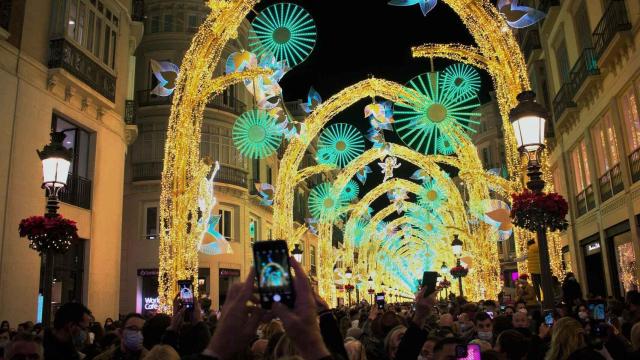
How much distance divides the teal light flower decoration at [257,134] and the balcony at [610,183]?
12.0 metres

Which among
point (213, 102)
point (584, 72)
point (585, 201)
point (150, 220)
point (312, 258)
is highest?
point (213, 102)

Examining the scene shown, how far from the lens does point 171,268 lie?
1346 centimetres

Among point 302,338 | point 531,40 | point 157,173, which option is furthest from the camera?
point 157,173

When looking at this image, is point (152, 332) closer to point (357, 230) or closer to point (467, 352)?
point (467, 352)

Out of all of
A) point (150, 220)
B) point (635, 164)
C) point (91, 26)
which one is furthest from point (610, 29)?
point (150, 220)

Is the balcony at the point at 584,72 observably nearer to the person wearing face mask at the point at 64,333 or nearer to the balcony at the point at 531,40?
the balcony at the point at 531,40

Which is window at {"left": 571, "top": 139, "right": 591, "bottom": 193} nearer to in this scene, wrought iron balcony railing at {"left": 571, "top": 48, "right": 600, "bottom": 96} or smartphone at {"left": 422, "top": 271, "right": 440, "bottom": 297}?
wrought iron balcony railing at {"left": 571, "top": 48, "right": 600, "bottom": 96}

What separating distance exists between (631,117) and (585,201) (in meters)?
6.26

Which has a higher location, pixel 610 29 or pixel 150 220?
pixel 610 29

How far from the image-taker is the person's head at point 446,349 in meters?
4.98

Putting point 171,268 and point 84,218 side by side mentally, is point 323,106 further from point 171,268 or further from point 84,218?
point 171,268

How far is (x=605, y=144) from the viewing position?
19.2 m

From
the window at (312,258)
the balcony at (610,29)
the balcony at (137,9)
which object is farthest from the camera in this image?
the window at (312,258)

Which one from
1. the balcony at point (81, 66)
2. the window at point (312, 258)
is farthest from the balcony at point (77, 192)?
the window at point (312, 258)
